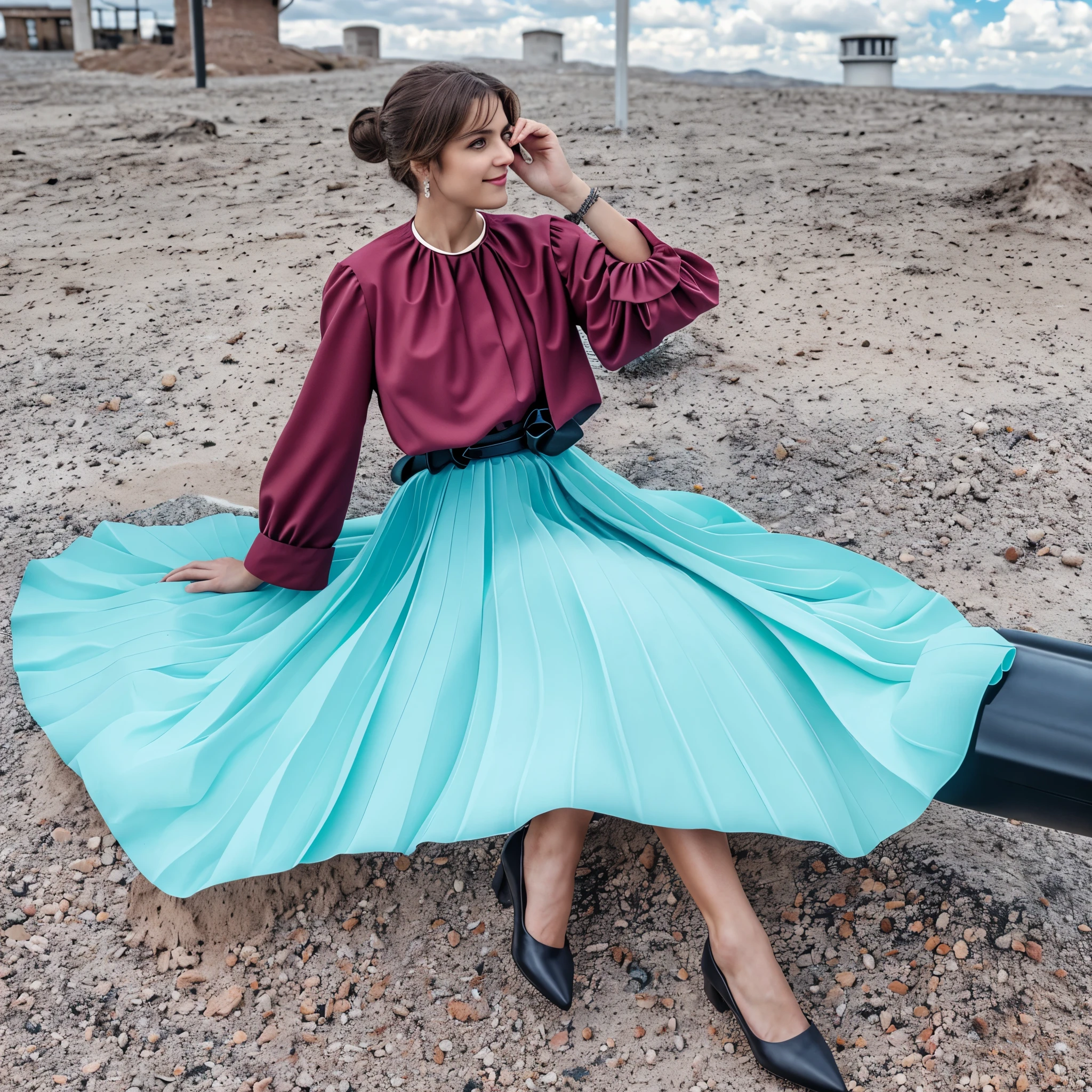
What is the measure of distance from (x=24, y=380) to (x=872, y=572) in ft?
11.3

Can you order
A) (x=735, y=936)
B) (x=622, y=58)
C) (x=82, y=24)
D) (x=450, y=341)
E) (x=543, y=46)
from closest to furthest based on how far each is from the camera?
1. (x=735, y=936)
2. (x=450, y=341)
3. (x=622, y=58)
4. (x=543, y=46)
5. (x=82, y=24)

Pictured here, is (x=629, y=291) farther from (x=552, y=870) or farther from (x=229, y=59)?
(x=229, y=59)

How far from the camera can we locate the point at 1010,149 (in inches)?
257

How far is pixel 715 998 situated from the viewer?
182cm

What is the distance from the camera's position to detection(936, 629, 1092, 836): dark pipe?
5.27 ft

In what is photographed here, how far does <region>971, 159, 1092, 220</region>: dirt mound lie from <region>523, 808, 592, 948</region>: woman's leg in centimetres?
463

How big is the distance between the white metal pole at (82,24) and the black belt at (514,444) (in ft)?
69.5

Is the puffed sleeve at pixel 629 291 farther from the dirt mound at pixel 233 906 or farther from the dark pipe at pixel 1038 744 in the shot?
the dirt mound at pixel 233 906

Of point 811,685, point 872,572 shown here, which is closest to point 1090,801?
point 811,685

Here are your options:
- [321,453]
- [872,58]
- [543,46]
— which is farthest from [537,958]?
[543,46]

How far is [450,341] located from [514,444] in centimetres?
25

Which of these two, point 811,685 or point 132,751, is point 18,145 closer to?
point 132,751

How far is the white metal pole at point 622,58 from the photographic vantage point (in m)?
6.16

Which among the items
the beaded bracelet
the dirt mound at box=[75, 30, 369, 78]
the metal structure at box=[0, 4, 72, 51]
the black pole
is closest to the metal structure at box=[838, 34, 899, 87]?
the dirt mound at box=[75, 30, 369, 78]
